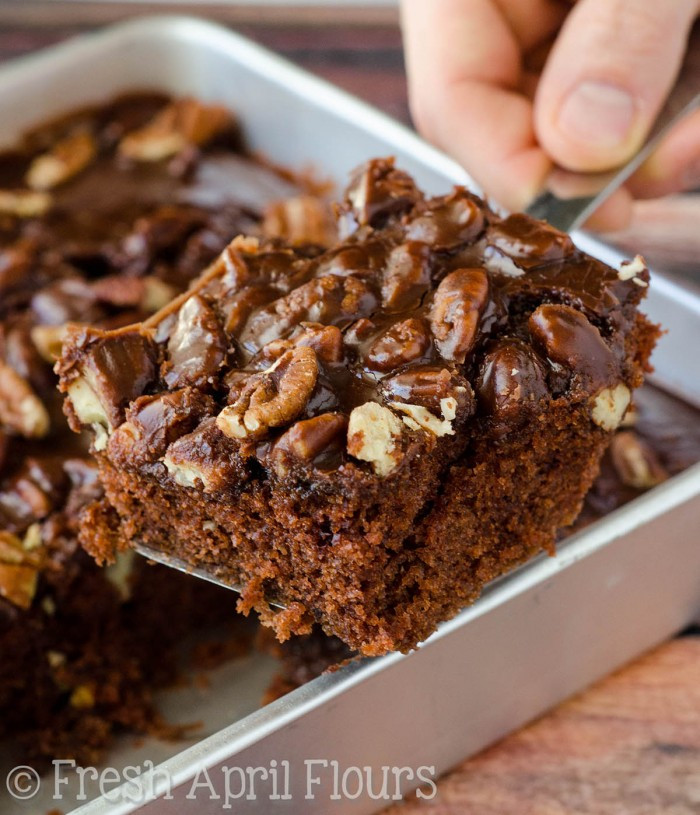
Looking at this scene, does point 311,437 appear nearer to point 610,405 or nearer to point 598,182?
point 610,405

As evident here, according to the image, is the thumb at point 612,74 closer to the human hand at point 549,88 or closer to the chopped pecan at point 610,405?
the human hand at point 549,88

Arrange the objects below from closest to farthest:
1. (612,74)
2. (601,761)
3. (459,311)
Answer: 1. (459,311)
2. (601,761)
3. (612,74)

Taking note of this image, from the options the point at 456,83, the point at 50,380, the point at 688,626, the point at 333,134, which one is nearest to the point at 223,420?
the point at 50,380

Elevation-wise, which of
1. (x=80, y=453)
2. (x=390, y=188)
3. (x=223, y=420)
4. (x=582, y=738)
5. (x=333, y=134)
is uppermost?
(x=390, y=188)

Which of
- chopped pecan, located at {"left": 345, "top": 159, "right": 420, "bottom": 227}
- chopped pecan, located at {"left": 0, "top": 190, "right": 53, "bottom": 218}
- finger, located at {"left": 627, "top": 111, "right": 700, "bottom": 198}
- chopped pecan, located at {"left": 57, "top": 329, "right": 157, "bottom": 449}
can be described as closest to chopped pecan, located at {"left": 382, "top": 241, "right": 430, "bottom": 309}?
chopped pecan, located at {"left": 345, "top": 159, "right": 420, "bottom": 227}

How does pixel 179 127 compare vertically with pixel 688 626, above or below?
above

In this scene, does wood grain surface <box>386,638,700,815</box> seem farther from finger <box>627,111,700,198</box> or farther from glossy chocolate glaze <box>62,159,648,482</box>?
finger <box>627,111,700,198</box>

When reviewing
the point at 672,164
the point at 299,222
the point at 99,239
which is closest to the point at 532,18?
the point at 672,164

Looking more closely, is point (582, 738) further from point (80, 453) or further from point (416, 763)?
point (80, 453)
